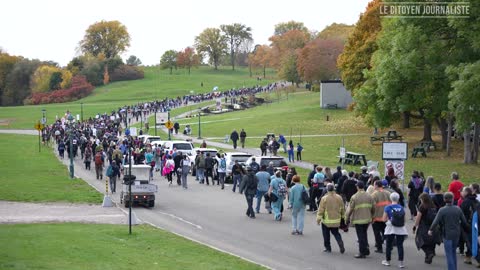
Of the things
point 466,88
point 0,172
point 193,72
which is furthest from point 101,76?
point 466,88

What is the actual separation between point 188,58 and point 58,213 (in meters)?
151

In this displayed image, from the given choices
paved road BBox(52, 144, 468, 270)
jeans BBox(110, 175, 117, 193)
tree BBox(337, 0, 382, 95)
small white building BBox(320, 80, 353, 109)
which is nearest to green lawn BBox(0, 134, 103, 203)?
jeans BBox(110, 175, 117, 193)

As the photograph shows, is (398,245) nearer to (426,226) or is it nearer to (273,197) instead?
(426,226)

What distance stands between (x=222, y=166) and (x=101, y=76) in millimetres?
125130

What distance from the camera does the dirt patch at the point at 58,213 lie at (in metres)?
23.2

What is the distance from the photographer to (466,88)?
34531 millimetres

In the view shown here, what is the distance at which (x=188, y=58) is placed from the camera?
6865 inches

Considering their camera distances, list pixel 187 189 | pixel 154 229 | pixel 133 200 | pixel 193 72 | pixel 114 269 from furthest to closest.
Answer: pixel 193 72, pixel 187 189, pixel 133 200, pixel 154 229, pixel 114 269

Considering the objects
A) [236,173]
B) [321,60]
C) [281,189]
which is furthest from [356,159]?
[321,60]

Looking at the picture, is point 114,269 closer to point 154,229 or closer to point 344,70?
point 154,229

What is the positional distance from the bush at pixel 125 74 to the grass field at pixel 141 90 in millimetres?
2292

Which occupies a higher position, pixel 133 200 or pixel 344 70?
pixel 344 70

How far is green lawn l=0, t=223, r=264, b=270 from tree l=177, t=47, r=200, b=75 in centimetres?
15431

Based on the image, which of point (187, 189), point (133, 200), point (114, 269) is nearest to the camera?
point (114, 269)
